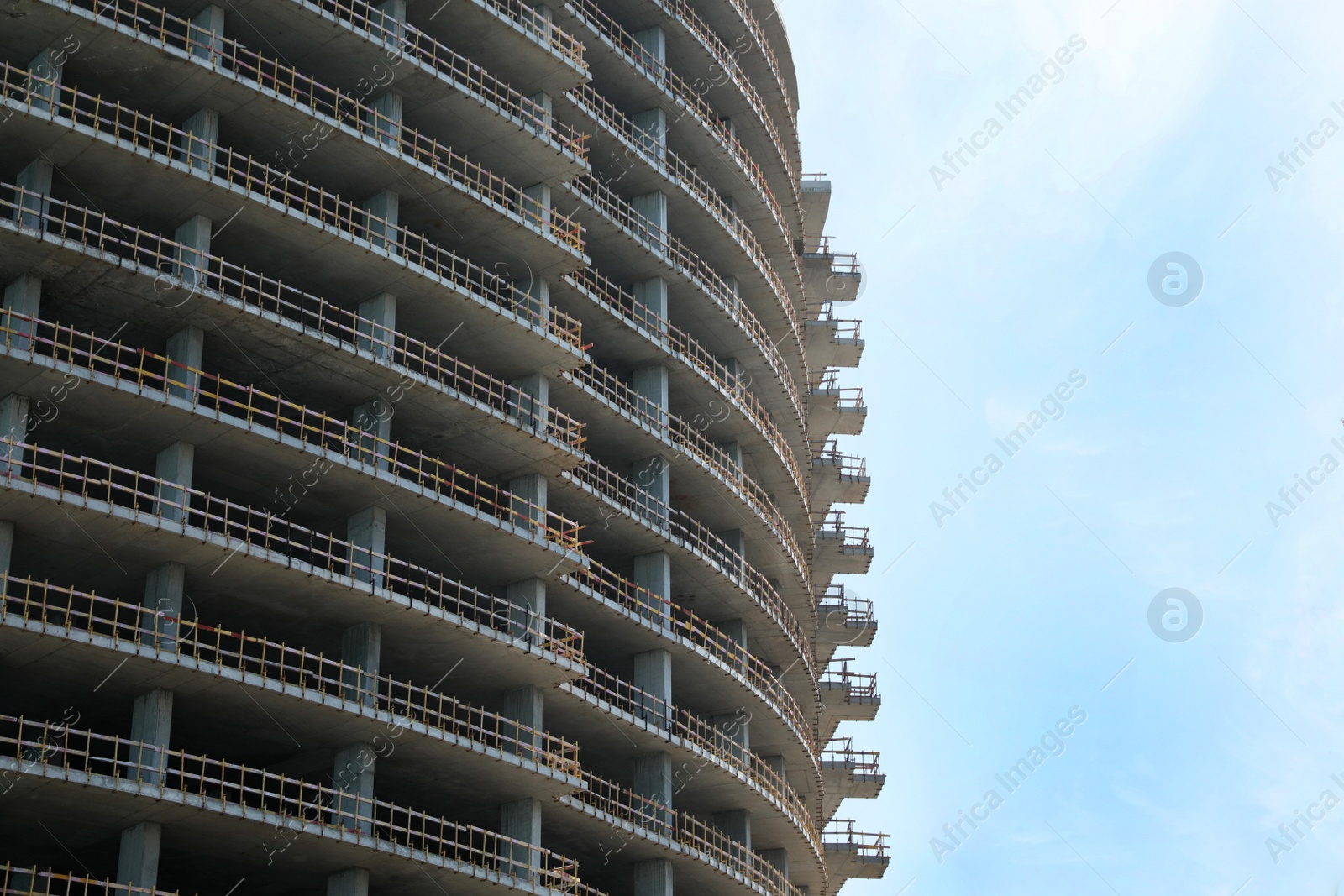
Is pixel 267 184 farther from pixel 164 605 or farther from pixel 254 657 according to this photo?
pixel 254 657

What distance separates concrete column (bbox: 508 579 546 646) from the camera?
4028 cm

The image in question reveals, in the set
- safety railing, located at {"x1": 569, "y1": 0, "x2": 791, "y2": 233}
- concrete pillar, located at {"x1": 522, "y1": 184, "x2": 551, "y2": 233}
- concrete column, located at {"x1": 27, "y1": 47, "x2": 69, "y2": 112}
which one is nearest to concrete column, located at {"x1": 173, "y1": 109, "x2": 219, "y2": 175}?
concrete column, located at {"x1": 27, "y1": 47, "x2": 69, "y2": 112}

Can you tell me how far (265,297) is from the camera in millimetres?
39906

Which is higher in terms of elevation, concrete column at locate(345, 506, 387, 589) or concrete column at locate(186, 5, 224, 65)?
concrete column at locate(186, 5, 224, 65)

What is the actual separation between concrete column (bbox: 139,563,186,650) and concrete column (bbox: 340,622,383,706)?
4.05 meters

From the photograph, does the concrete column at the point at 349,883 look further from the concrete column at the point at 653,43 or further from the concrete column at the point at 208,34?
the concrete column at the point at 653,43

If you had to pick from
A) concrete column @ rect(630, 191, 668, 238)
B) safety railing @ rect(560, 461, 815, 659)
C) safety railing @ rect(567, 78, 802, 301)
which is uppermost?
safety railing @ rect(567, 78, 802, 301)

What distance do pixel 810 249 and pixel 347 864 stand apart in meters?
41.0

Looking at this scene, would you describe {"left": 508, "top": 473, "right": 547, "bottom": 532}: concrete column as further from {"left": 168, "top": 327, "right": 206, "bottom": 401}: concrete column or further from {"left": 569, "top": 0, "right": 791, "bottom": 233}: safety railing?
{"left": 569, "top": 0, "right": 791, "bottom": 233}: safety railing

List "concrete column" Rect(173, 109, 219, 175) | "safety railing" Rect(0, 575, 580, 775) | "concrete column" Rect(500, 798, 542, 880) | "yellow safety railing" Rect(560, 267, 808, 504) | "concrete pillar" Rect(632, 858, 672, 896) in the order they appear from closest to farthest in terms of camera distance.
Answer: "safety railing" Rect(0, 575, 580, 775), "concrete column" Rect(173, 109, 219, 175), "concrete column" Rect(500, 798, 542, 880), "concrete pillar" Rect(632, 858, 672, 896), "yellow safety railing" Rect(560, 267, 808, 504)

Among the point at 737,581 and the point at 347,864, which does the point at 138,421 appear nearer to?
the point at 347,864

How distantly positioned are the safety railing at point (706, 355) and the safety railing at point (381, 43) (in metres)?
4.00

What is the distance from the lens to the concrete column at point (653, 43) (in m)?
51.6

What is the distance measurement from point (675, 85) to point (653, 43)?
160cm
